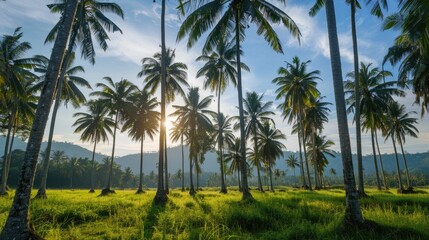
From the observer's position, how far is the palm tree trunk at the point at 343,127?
640 cm

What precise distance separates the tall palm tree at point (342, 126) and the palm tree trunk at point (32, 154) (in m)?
7.51

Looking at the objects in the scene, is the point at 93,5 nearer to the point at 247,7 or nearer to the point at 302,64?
the point at 247,7

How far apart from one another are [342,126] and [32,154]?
8.00 metres

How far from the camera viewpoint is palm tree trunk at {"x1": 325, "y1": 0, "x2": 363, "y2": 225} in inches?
252

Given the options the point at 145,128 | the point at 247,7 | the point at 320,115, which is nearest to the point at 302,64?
the point at 320,115

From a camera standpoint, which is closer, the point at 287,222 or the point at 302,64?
the point at 287,222

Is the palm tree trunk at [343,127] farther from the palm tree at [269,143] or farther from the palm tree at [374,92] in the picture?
the palm tree at [269,143]

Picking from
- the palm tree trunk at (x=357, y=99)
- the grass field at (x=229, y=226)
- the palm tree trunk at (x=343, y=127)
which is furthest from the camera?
the palm tree trunk at (x=357, y=99)

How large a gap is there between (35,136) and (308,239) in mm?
6660

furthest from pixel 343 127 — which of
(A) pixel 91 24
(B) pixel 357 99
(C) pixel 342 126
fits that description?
(A) pixel 91 24

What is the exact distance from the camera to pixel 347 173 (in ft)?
22.0

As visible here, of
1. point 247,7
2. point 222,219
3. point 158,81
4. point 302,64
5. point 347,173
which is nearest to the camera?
point 347,173

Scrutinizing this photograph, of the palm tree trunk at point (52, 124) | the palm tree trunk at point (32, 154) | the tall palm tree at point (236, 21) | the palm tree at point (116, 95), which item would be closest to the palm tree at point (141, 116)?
the palm tree at point (116, 95)

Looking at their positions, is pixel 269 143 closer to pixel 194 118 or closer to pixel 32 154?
pixel 194 118
